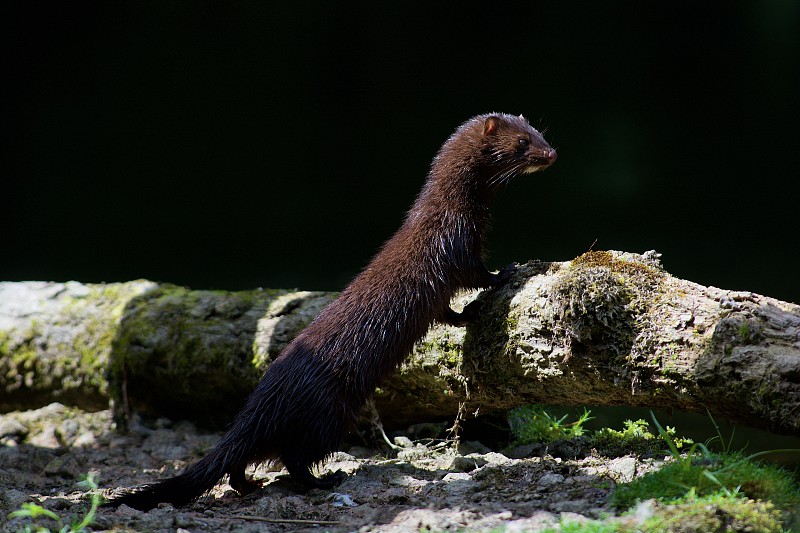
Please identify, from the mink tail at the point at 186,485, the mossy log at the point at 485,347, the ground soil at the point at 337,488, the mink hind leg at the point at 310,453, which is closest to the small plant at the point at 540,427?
the ground soil at the point at 337,488

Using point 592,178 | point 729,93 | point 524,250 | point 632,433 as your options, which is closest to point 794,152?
point 729,93

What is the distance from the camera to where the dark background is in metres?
8.49

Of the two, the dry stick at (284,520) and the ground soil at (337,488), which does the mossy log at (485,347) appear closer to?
the ground soil at (337,488)

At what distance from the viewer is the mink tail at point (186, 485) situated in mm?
4035

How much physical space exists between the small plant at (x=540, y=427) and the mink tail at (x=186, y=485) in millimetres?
1952

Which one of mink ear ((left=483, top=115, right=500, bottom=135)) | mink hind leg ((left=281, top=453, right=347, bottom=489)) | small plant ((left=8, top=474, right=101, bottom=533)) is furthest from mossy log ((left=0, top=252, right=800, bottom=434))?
small plant ((left=8, top=474, right=101, bottom=533))

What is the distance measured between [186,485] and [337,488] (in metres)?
0.85

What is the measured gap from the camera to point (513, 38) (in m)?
8.93

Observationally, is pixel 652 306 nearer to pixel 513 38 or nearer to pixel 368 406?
pixel 368 406

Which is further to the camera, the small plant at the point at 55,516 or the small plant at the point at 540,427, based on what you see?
the small plant at the point at 540,427

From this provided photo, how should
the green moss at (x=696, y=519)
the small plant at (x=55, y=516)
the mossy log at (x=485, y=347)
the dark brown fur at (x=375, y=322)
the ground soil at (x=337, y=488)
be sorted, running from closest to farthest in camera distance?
the small plant at (x=55, y=516) < the green moss at (x=696, y=519) < the ground soil at (x=337, y=488) < the mossy log at (x=485, y=347) < the dark brown fur at (x=375, y=322)

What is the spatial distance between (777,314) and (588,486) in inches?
51.1

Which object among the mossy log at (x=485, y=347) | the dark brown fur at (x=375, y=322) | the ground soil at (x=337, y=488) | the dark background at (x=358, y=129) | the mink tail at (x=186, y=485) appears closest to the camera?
the ground soil at (x=337, y=488)

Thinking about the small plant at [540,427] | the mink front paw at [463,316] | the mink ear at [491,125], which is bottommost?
the small plant at [540,427]
